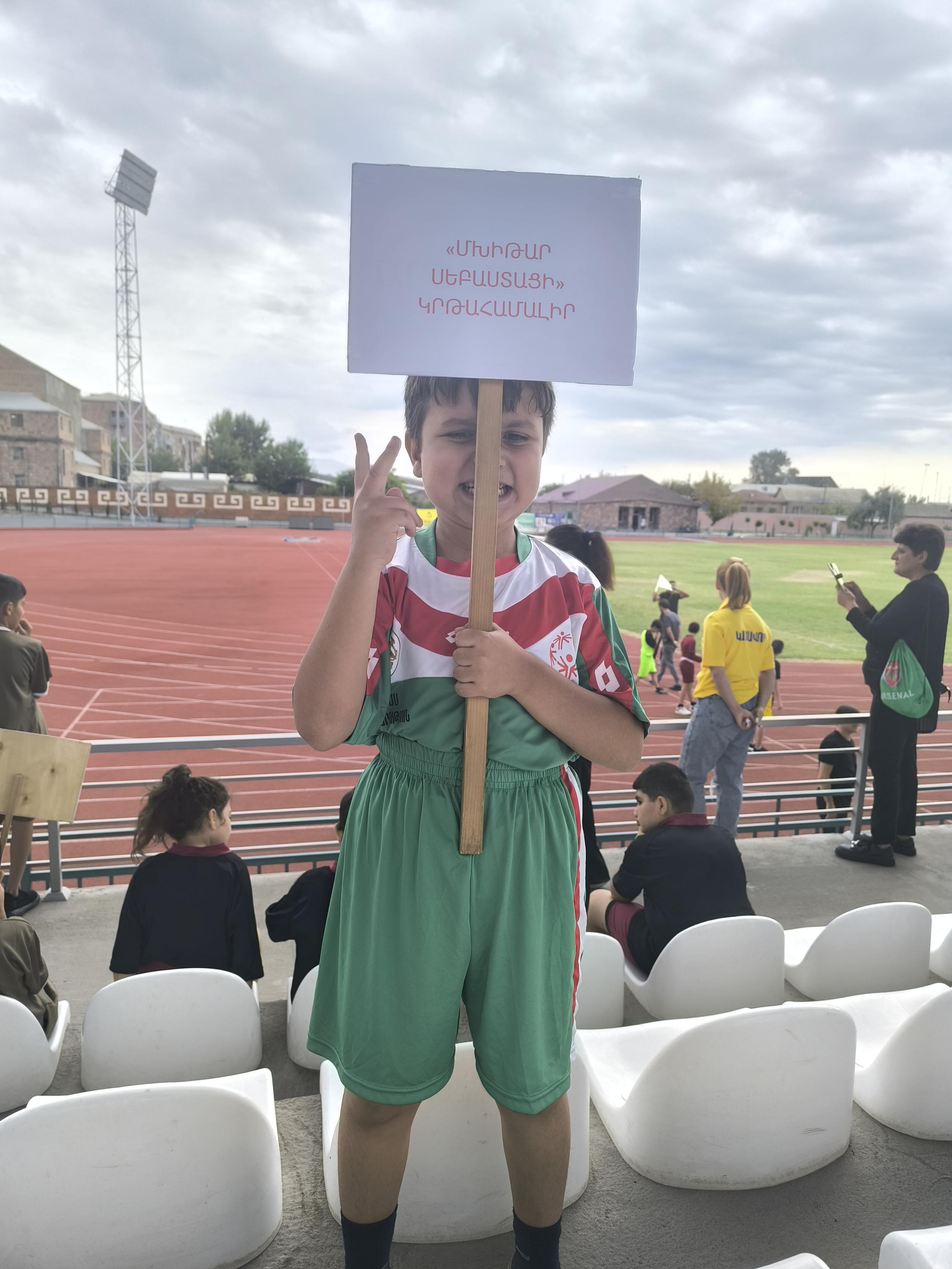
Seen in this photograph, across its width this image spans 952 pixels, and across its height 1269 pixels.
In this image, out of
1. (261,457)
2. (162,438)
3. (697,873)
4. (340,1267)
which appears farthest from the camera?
(162,438)

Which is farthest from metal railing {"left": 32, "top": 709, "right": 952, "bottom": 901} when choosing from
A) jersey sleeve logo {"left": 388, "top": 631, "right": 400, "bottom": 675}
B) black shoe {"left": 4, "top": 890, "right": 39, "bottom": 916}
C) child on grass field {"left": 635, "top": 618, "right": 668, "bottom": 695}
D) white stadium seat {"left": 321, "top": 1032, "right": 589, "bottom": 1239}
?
child on grass field {"left": 635, "top": 618, "right": 668, "bottom": 695}

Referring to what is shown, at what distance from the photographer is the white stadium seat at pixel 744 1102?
155 cm

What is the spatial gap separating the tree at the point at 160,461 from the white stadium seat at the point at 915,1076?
78.1 m

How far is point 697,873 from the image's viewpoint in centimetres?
255

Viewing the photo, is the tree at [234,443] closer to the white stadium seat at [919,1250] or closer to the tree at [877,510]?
the tree at [877,510]

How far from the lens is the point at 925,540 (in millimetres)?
3951

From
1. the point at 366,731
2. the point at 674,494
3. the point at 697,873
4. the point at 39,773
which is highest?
the point at 674,494

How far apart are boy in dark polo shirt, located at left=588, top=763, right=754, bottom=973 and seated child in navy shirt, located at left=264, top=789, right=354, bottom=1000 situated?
102 cm

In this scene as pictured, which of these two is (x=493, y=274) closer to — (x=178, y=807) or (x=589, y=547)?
(x=178, y=807)

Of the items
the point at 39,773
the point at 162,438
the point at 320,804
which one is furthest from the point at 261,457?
the point at 39,773

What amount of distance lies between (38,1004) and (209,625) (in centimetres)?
1895

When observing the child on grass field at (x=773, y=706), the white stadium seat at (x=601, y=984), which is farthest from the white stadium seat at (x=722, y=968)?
the child on grass field at (x=773, y=706)

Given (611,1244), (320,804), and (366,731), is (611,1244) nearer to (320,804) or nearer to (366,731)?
(366,731)

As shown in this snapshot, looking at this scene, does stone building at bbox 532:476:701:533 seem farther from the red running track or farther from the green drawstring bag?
the green drawstring bag
